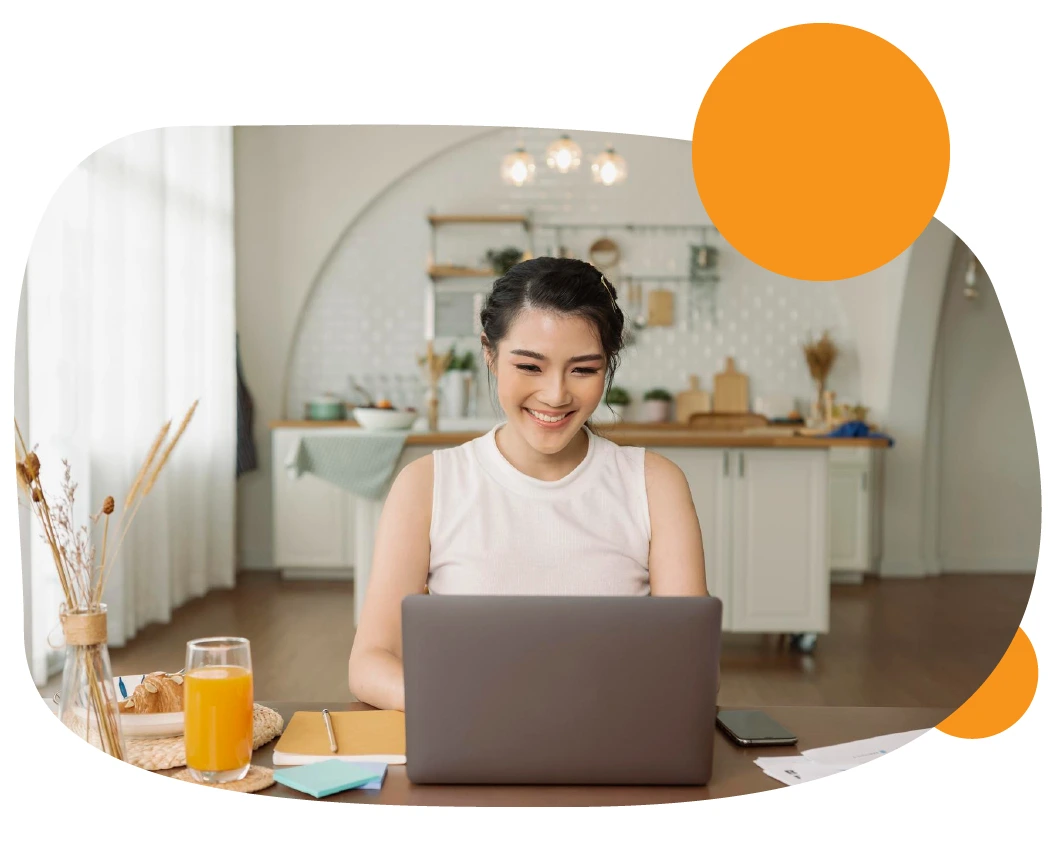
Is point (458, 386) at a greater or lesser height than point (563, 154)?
lesser

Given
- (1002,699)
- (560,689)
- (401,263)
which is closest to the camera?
(560,689)

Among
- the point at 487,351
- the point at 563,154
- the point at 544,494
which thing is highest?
the point at 563,154

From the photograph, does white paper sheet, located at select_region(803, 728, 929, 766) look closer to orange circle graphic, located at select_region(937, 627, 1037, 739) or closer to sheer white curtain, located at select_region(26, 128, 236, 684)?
orange circle graphic, located at select_region(937, 627, 1037, 739)

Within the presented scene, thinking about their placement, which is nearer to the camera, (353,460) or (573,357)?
(573,357)

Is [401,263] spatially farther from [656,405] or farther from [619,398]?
[656,405]

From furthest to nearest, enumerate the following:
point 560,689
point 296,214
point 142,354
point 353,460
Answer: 1. point 296,214
2. point 142,354
3. point 353,460
4. point 560,689

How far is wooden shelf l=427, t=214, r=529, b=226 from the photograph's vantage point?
5.76 meters

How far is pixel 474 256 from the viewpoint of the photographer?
5895 mm

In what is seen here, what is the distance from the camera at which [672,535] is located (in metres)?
1.49

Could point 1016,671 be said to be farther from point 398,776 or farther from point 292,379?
point 292,379

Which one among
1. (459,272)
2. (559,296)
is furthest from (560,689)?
(459,272)

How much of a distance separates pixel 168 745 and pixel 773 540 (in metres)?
3.00

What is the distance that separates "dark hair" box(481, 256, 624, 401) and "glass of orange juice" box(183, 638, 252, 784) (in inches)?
26.7

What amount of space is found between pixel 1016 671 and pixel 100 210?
11.1ft
